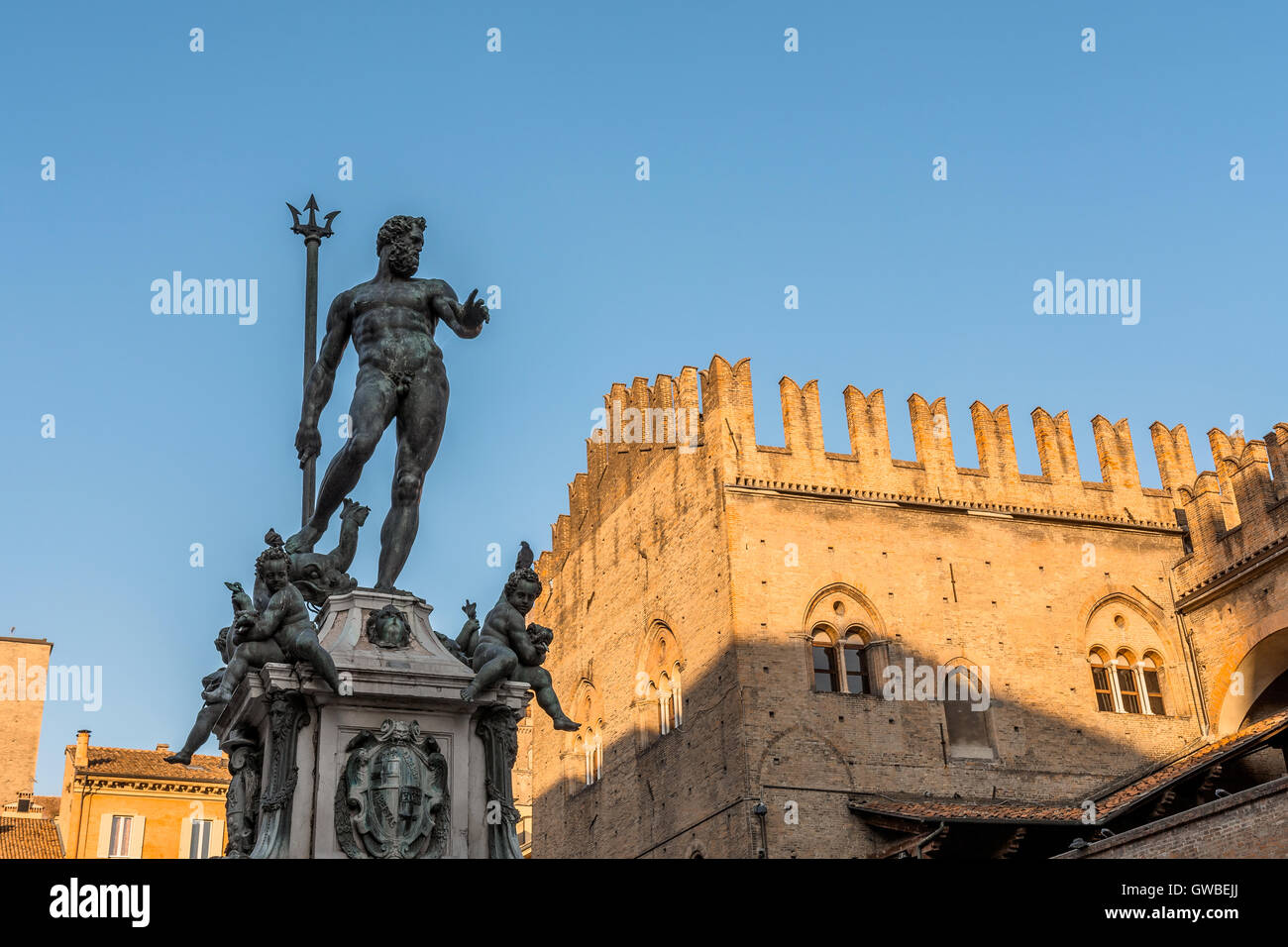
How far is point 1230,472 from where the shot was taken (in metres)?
26.2

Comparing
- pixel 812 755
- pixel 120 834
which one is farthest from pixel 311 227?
pixel 120 834

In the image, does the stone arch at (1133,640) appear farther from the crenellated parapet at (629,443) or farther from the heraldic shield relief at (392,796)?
the heraldic shield relief at (392,796)

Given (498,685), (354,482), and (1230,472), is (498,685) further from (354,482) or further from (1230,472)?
(1230,472)

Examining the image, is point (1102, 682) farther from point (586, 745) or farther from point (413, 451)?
point (413, 451)

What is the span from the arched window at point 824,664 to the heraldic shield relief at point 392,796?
18.8m

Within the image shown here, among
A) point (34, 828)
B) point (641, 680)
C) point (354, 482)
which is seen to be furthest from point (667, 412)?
point (354, 482)

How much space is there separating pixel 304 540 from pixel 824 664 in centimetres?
1865

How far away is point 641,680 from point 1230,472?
11.5 meters

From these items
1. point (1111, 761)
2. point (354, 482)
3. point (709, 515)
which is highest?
point (709, 515)

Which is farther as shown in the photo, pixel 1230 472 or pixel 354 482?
pixel 1230 472

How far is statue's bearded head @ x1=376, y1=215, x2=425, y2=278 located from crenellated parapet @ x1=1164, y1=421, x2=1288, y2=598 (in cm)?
2034

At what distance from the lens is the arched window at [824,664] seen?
2467cm

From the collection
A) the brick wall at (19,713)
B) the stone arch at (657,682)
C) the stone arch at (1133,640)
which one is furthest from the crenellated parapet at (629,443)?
the brick wall at (19,713)

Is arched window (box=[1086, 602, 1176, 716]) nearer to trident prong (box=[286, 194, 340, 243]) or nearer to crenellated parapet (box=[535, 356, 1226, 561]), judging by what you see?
crenellated parapet (box=[535, 356, 1226, 561])
